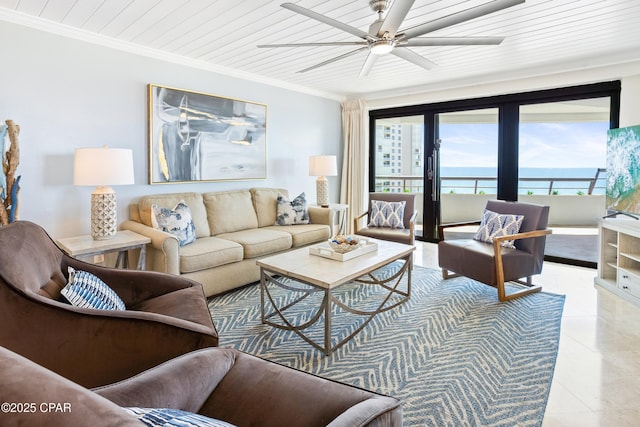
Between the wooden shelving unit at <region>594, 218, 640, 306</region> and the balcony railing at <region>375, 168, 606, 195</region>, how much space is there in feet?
3.22

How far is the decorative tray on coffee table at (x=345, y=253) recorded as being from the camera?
2816mm

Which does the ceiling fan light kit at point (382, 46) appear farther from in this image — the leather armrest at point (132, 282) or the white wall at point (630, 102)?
the white wall at point (630, 102)

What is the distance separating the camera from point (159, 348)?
149 cm

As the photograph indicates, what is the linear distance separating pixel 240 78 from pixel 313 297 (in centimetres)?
281

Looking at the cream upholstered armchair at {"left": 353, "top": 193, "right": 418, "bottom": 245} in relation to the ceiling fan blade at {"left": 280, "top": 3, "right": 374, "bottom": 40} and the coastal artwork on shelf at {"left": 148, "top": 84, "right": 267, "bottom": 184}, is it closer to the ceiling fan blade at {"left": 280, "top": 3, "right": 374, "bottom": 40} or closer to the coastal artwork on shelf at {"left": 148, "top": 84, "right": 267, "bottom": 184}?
the coastal artwork on shelf at {"left": 148, "top": 84, "right": 267, "bottom": 184}

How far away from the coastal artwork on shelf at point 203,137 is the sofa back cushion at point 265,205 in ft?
0.83

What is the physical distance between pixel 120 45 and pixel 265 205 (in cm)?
218

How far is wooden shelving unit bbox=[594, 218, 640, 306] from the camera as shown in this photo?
3193 millimetres

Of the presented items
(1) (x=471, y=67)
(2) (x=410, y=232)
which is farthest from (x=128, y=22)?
(1) (x=471, y=67)

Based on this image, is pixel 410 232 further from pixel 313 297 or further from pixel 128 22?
pixel 128 22

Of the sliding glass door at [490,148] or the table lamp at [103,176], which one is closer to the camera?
the table lamp at [103,176]

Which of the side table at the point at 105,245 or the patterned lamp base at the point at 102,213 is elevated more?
the patterned lamp base at the point at 102,213

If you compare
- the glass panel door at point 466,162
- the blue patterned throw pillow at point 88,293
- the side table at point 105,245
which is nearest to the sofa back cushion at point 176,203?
the side table at point 105,245

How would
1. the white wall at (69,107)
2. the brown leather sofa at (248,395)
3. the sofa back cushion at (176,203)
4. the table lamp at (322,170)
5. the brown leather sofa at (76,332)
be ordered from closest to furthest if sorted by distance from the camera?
the brown leather sofa at (248,395) → the brown leather sofa at (76,332) → the white wall at (69,107) → the sofa back cushion at (176,203) → the table lamp at (322,170)
